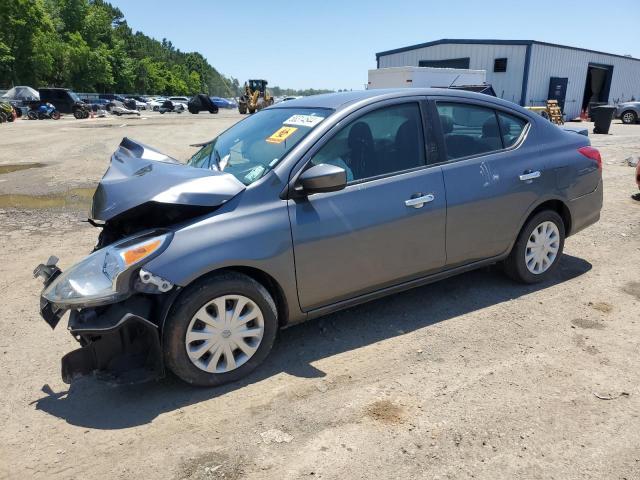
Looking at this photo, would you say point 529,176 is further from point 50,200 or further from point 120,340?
point 50,200

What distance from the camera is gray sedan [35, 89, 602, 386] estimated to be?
2.85 m

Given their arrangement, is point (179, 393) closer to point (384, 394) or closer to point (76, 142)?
point (384, 394)

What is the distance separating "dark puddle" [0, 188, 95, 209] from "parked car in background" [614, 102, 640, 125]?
100 ft

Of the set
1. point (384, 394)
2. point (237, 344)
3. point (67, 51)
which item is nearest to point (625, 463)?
point (384, 394)

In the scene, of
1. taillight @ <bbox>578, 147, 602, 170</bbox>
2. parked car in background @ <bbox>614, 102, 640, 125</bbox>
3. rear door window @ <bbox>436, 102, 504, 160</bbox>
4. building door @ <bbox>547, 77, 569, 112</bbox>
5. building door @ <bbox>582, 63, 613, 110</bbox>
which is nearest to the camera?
rear door window @ <bbox>436, 102, 504, 160</bbox>

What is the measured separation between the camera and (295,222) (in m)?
3.15

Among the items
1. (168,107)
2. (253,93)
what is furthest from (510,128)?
(168,107)

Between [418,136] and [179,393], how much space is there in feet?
8.23

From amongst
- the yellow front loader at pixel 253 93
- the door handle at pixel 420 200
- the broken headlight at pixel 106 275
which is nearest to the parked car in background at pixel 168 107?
the yellow front loader at pixel 253 93

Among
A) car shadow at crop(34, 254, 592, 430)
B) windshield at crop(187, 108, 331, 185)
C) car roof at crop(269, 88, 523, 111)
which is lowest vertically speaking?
car shadow at crop(34, 254, 592, 430)

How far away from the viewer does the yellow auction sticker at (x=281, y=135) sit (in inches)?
139

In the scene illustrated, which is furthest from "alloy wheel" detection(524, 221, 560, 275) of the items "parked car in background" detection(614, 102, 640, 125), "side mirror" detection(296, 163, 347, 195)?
"parked car in background" detection(614, 102, 640, 125)

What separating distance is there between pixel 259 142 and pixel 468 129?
173 cm

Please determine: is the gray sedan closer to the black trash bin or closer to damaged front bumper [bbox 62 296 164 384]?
damaged front bumper [bbox 62 296 164 384]
